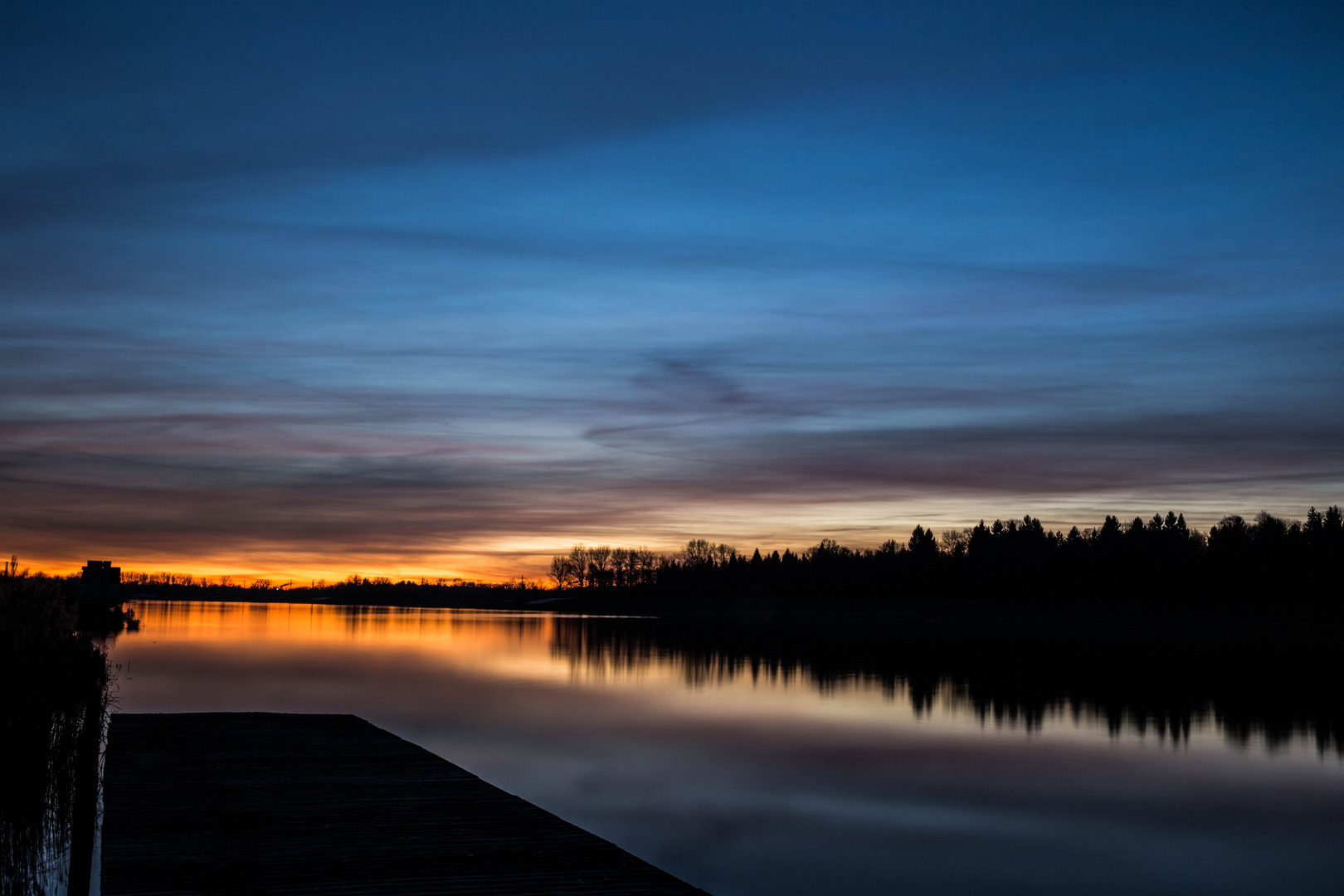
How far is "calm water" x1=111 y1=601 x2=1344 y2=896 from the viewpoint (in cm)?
1178

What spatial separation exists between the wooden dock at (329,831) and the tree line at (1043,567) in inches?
3472

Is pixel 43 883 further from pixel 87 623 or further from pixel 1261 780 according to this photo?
pixel 87 623

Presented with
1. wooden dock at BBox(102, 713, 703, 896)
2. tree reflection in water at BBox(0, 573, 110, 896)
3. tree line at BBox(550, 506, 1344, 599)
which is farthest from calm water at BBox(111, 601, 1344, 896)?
tree line at BBox(550, 506, 1344, 599)

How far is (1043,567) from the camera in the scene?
10662 cm

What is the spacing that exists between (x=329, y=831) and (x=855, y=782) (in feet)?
32.9

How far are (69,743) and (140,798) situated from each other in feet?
7.61

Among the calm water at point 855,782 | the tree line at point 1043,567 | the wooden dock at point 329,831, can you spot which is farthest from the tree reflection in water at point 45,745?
the tree line at point 1043,567

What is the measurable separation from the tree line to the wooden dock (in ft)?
289

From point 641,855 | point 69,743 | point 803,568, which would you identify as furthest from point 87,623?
point 803,568

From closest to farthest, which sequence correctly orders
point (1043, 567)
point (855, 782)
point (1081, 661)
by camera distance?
1. point (855, 782)
2. point (1081, 661)
3. point (1043, 567)

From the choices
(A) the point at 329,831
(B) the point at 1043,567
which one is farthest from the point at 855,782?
(B) the point at 1043,567

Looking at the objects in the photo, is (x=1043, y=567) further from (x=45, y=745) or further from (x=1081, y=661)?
(x=45, y=745)

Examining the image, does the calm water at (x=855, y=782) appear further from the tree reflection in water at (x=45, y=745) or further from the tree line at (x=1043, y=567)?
the tree line at (x=1043, y=567)

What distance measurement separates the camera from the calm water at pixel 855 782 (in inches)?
464
